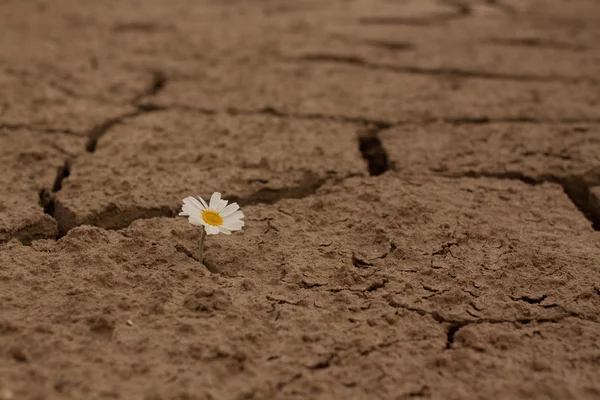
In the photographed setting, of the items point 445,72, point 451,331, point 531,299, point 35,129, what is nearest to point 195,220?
point 451,331

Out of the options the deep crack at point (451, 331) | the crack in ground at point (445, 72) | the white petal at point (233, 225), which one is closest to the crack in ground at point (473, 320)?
the deep crack at point (451, 331)

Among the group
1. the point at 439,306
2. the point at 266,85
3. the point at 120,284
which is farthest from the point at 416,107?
the point at 120,284

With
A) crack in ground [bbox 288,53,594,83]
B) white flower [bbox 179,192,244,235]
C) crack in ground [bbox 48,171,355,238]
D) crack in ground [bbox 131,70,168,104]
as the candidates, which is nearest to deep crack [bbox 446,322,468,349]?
white flower [bbox 179,192,244,235]

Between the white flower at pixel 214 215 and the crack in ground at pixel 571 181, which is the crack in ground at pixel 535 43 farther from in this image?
the white flower at pixel 214 215

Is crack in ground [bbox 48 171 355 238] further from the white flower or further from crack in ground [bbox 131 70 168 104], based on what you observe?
crack in ground [bbox 131 70 168 104]

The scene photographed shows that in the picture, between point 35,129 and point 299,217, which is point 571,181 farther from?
point 35,129

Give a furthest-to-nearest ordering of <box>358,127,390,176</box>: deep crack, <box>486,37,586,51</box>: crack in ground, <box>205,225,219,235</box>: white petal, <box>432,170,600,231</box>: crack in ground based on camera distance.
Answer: <box>486,37,586,51</box>: crack in ground < <box>358,127,390,176</box>: deep crack < <box>432,170,600,231</box>: crack in ground < <box>205,225,219,235</box>: white petal

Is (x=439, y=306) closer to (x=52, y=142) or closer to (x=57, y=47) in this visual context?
(x=52, y=142)
